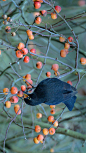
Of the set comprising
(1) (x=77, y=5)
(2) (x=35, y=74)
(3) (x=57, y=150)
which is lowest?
(3) (x=57, y=150)

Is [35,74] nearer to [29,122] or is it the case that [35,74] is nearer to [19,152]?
[29,122]

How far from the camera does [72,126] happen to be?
1.47 meters

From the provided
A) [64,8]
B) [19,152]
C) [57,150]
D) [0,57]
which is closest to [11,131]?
[19,152]

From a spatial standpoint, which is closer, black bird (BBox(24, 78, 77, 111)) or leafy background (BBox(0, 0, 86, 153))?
black bird (BBox(24, 78, 77, 111))

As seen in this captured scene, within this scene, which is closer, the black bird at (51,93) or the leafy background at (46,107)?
the black bird at (51,93)

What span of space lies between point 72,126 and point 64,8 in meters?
1.18

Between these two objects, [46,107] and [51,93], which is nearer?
[51,93]

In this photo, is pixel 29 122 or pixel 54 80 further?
pixel 29 122

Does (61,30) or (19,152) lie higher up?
(61,30)

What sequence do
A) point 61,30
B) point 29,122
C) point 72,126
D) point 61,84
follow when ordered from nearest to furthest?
1. point 61,84
2. point 29,122
3. point 61,30
4. point 72,126

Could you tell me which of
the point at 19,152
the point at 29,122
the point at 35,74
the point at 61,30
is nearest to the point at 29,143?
the point at 19,152

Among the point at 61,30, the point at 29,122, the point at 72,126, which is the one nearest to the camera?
the point at 29,122

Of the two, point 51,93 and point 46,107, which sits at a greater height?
point 51,93

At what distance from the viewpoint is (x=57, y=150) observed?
55.7 inches
